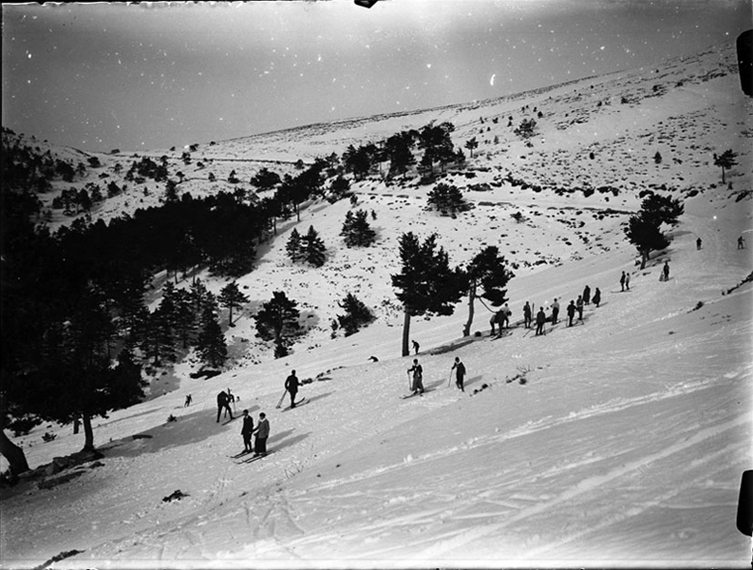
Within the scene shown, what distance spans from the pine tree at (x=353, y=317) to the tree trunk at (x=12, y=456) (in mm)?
29776

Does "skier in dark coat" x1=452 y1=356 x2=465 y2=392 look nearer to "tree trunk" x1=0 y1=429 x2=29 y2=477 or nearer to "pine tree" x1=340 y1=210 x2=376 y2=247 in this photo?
"tree trunk" x1=0 y1=429 x2=29 y2=477

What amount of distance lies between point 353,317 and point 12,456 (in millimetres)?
30916

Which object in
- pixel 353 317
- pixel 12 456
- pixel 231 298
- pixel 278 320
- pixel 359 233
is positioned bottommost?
pixel 12 456

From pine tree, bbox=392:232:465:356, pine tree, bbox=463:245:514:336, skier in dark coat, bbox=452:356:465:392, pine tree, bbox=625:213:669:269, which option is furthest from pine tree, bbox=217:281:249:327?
pine tree, bbox=625:213:669:269

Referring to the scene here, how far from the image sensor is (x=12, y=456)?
14.9 meters

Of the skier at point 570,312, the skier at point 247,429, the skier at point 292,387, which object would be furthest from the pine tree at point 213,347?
the skier at point 570,312

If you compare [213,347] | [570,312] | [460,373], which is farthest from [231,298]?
[460,373]

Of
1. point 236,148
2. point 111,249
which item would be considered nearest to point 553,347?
point 111,249

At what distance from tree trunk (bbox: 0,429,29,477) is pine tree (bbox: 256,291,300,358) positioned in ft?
93.6

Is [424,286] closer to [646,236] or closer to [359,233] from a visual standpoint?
[646,236]

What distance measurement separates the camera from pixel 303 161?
444ft

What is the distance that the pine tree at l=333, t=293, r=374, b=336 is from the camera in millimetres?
43500

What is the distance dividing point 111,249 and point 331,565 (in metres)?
63.5

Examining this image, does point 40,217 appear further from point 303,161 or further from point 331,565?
point 331,565
